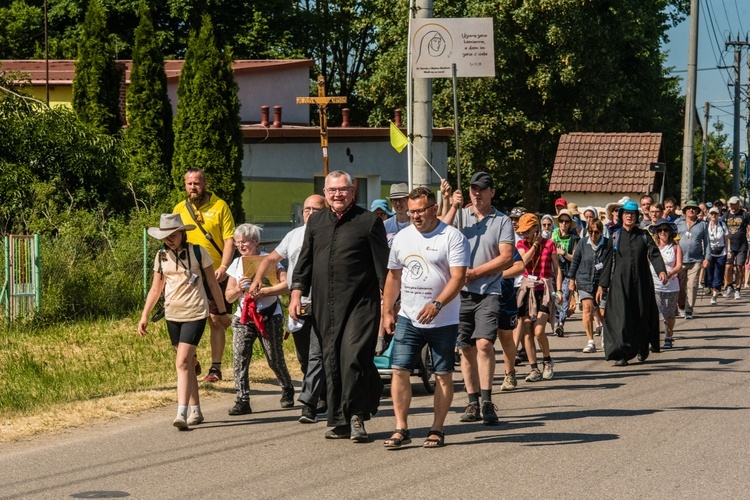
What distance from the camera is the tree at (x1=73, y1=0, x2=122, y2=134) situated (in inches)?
1107

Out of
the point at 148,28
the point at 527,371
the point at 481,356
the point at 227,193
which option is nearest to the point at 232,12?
the point at 148,28

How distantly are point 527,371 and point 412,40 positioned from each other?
13.6 ft

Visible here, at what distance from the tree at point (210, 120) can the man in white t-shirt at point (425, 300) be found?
52.6 ft

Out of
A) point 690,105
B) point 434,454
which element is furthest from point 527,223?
point 690,105

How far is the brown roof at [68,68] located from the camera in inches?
1246

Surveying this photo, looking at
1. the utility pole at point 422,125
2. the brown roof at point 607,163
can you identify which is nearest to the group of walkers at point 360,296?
the utility pole at point 422,125

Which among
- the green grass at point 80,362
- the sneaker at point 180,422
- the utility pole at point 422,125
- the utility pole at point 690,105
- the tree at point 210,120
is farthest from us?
the utility pole at point 690,105

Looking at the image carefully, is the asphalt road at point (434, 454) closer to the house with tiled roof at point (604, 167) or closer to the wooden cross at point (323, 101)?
the wooden cross at point (323, 101)

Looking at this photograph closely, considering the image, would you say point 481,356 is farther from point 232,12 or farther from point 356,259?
point 232,12

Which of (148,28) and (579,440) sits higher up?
(148,28)

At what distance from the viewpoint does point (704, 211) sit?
27.1 metres

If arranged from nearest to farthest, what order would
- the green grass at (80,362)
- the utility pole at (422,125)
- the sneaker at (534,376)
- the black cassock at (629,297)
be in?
the green grass at (80,362) < the sneaker at (534,376) < the black cassock at (629,297) < the utility pole at (422,125)

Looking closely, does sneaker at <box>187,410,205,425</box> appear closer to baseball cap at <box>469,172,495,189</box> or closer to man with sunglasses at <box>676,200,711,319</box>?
baseball cap at <box>469,172,495,189</box>

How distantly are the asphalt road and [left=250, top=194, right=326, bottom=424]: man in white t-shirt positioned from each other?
205mm
